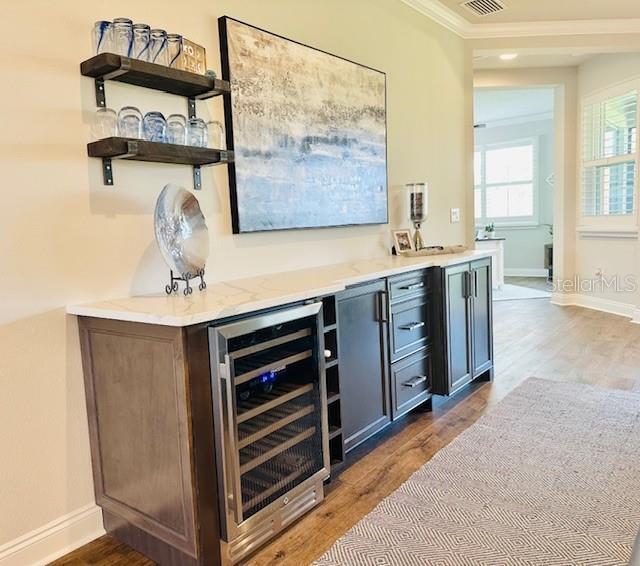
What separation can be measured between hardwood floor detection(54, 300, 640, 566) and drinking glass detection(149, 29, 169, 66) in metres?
1.81

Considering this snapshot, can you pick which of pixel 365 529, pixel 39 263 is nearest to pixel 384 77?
pixel 39 263

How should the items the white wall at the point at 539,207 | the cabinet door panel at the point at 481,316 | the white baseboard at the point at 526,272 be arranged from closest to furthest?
the cabinet door panel at the point at 481,316 → the white wall at the point at 539,207 → the white baseboard at the point at 526,272

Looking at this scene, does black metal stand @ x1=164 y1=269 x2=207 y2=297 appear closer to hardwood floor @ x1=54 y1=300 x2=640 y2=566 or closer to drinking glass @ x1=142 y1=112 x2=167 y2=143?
drinking glass @ x1=142 y1=112 x2=167 y2=143

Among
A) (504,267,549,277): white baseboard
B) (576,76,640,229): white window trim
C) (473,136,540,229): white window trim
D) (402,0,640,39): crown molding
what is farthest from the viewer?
(504,267,549,277): white baseboard

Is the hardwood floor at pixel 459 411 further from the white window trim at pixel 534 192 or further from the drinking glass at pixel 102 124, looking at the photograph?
the white window trim at pixel 534 192

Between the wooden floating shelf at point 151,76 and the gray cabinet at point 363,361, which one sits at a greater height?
the wooden floating shelf at point 151,76

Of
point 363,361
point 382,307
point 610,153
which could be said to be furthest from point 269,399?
point 610,153

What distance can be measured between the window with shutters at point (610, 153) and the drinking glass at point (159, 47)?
514cm

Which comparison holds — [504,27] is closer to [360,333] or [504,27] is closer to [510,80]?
[510,80]

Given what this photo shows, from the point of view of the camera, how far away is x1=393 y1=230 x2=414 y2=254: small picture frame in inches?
142

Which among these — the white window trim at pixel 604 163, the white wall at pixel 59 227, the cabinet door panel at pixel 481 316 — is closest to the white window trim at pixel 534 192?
the white window trim at pixel 604 163

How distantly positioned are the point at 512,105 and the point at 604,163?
264cm

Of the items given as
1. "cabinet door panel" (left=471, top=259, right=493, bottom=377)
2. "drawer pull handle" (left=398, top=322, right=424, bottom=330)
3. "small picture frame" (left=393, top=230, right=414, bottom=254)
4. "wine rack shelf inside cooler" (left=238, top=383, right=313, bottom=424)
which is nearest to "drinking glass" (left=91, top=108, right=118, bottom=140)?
"wine rack shelf inside cooler" (left=238, top=383, right=313, bottom=424)

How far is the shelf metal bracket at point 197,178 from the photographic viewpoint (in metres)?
2.26
